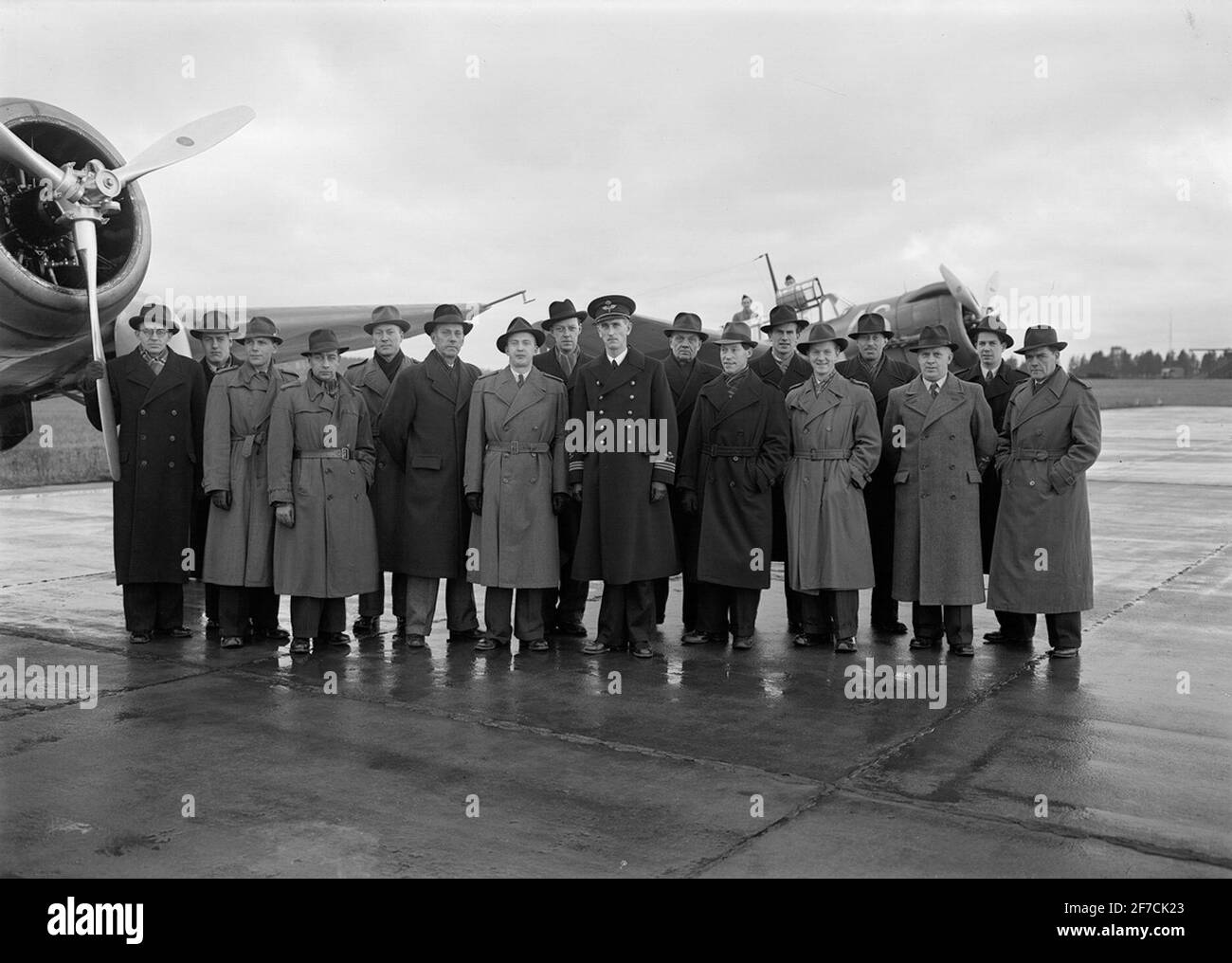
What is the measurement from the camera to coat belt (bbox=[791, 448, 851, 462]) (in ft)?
21.6

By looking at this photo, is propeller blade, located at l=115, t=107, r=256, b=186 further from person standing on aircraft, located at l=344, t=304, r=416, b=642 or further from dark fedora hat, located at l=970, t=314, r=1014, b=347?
dark fedora hat, located at l=970, t=314, r=1014, b=347

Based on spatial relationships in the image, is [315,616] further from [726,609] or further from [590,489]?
[726,609]

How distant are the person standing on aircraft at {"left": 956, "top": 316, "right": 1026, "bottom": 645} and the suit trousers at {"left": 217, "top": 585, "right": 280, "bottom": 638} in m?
4.39

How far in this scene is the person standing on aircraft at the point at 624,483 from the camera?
646cm

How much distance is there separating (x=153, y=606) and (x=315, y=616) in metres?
1.14

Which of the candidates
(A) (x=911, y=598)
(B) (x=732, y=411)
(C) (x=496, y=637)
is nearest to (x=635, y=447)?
(B) (x=732, y=411)

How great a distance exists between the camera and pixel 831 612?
261 inches

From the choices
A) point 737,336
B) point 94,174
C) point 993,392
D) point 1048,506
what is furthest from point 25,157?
point 1048,506

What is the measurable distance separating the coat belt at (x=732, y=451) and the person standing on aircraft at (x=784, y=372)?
65 cm

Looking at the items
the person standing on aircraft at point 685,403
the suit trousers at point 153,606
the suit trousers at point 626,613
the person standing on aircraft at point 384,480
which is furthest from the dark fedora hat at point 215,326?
the suit trousers at point 626,613

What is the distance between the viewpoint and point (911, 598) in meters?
6.50

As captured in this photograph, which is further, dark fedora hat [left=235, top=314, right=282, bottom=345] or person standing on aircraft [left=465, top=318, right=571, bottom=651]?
dark fedora hat [left=235, top=314, right=282, bottom=345]

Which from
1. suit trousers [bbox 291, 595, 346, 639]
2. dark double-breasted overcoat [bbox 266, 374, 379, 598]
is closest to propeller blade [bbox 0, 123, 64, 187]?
dark double-breasted overcoat [bbox 266, 374, 379, 598]

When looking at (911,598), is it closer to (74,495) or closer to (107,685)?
(107,685)
